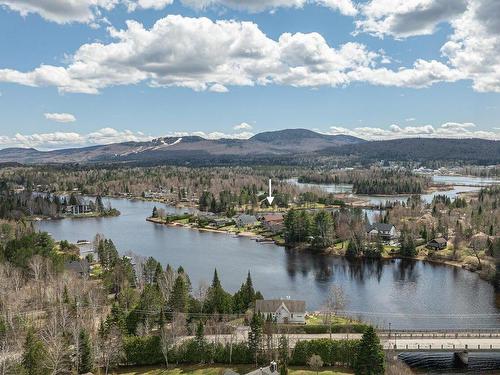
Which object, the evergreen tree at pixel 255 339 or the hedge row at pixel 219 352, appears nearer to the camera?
the hedge row at pixel 219 352

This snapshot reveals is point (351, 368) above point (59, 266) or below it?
below

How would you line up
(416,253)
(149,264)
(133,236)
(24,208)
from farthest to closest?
1. (24,208)
2. (133,236)
3. (416,253)
4. (149,264)

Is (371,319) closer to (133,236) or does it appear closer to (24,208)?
(133,236)

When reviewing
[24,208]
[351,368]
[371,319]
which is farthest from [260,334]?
[24,208]

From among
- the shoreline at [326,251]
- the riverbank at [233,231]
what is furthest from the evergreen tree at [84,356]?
the riverbank at [233,231]

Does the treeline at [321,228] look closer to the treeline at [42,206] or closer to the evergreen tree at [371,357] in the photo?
the evergreen tree at [371,357]

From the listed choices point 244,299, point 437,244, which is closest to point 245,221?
point 437,244

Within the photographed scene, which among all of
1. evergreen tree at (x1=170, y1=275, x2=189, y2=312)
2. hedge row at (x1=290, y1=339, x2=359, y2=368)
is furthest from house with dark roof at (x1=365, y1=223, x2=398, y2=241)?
hedge row at (x1=290, y1=339, x2=359, y2=368)
